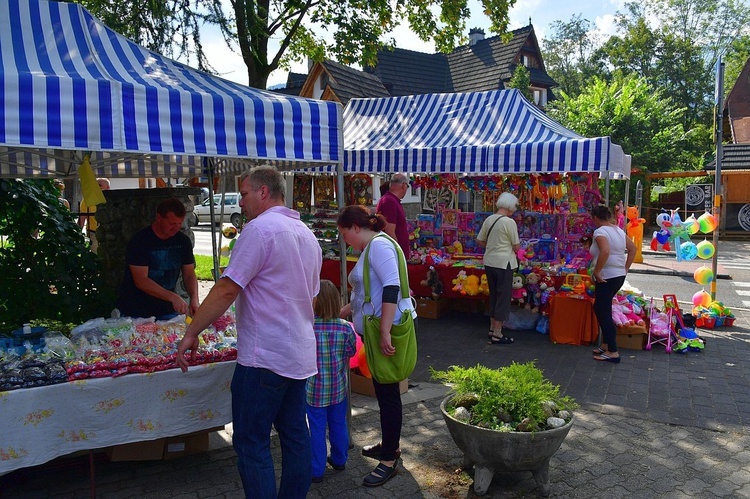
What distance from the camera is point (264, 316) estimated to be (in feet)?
9.27

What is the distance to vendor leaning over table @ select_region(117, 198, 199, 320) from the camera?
4316 millimetres

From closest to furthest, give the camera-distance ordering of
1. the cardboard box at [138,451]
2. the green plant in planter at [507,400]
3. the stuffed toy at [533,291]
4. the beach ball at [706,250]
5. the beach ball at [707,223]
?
1. the green plant in planter at [507,400]
2. the cardboard box at [138,451]
3. the stuffed toy at [533,291]
4. the beach ball at [707,223]
5. the beach ball at [706,250]

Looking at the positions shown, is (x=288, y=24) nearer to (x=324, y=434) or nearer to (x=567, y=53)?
(x=324, y=434)

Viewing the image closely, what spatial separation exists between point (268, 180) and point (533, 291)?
5.51 meters

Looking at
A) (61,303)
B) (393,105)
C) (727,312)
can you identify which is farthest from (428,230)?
(61,303)

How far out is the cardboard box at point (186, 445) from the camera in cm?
390

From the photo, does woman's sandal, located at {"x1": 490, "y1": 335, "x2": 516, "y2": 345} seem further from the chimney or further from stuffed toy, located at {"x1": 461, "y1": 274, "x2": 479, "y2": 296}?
the chimney

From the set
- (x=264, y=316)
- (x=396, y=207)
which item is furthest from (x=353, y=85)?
(x=264, y=316)

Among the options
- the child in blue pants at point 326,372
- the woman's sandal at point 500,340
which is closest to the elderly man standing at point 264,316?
the child in blue pants at point 326,372

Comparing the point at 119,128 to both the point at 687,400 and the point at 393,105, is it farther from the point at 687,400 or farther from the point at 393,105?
the point at 393,105

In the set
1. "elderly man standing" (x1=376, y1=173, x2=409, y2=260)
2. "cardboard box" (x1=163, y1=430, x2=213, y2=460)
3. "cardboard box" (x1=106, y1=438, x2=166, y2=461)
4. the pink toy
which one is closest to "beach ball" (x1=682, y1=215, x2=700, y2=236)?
the pink toy

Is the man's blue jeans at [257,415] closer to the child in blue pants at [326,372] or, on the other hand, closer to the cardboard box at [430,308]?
the child in blue pants at [326,372]

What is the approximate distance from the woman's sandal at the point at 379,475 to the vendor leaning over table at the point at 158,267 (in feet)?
6.19

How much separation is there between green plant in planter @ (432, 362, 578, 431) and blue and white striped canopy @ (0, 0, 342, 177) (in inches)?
72.4
